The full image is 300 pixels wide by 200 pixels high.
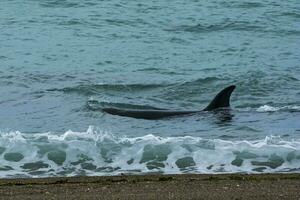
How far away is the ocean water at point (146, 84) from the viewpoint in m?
10.7

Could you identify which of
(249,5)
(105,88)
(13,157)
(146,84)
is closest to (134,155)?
(13,157)

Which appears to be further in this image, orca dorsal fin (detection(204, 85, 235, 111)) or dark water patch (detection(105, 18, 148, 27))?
dark water patch (detection(105, 18, 148, 27))

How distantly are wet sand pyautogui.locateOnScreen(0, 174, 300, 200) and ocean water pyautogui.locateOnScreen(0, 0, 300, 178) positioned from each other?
0.76 m

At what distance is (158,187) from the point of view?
8.57 meters

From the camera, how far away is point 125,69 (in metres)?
18.7

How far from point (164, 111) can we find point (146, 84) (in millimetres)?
3064

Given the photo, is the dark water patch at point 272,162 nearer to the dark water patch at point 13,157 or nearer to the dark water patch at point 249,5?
the dark water patch at point 13,157

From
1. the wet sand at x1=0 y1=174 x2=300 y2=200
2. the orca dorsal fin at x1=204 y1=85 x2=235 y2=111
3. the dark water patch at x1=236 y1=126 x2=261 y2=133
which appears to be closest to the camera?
the wet sand at x1=0 y1=174 x2=300 y2=200

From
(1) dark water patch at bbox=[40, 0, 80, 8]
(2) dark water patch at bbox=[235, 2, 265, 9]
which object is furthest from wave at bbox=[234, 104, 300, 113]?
(1) dark water patch at bbox=[40, 0, 80, 8]

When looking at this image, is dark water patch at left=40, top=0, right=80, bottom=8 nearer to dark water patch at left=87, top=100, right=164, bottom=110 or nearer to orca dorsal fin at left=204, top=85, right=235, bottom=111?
dark water patch at left=87, top=100, right=164, bottom=110

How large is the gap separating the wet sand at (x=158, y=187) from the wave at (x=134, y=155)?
0.70 meters

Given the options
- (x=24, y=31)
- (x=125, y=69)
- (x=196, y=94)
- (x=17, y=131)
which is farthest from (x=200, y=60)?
(x=17, y=131)

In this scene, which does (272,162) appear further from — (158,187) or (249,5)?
(249,5)

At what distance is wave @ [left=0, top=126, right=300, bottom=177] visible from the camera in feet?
33.4
